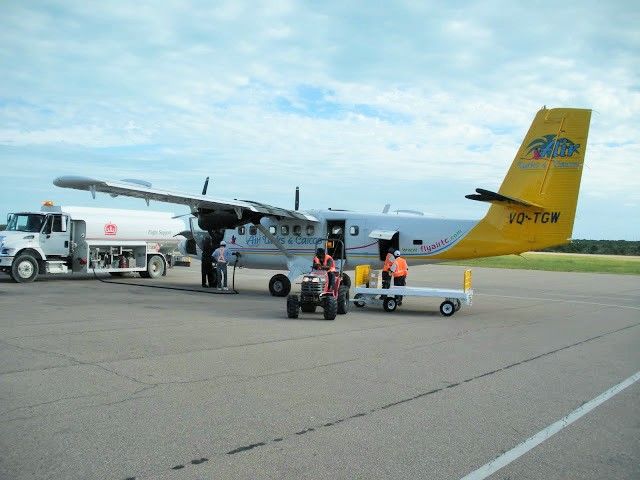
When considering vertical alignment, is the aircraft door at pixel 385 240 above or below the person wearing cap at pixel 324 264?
above

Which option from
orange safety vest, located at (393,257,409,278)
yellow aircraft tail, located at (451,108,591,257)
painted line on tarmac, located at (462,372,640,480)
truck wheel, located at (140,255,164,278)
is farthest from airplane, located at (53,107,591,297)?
painted line on tarmac, located at (462,372,640,480)

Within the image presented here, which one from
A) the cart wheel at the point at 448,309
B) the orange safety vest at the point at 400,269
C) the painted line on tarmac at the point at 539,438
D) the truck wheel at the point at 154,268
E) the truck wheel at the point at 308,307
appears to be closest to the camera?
the painted line on tarmac at the point at 539,438

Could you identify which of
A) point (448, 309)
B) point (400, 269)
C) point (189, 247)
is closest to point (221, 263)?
point (189, 247)

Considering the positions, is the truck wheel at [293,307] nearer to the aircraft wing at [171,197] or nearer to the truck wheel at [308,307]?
the truck wheel at [308,307]

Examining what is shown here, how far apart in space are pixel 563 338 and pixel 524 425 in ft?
22.7

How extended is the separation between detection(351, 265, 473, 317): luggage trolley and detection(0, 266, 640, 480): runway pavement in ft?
4.62

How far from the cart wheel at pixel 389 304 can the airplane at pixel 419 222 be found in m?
3.08

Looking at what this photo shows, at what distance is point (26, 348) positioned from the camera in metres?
9.72

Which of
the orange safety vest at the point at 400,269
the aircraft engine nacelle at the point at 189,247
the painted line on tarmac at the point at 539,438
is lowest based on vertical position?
the painted line on tarmac at the point at 539,438

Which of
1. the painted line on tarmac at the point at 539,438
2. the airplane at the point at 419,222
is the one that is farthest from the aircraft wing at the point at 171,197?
the painted line on tarmac at the point at 539,438

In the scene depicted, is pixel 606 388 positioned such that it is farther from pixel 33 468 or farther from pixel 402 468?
pixel 33 468

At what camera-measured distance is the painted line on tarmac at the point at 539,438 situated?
5.09 meters

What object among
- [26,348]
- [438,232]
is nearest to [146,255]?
[438,232]

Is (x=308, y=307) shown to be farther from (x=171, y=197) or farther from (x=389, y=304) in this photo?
(x=171, y=197)
